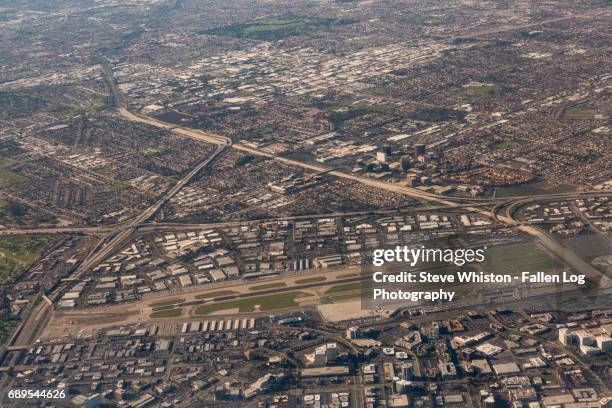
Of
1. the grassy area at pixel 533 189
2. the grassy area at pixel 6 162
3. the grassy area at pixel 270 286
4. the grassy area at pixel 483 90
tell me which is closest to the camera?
the grassy area at pixel 270 286

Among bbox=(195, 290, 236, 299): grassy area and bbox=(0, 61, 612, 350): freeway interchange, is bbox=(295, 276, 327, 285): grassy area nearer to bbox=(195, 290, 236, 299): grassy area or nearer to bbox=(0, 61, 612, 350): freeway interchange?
bbox=(195, 290, 236, 299): grassy area

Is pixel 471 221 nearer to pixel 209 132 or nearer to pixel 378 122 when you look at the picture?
pixel 378 122

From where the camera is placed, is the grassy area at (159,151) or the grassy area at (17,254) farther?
the grassy area at (159,151)

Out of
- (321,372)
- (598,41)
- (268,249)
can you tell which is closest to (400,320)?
(321,372)

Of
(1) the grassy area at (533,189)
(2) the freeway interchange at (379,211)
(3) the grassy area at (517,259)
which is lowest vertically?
(1) the grassy area at (533,189)

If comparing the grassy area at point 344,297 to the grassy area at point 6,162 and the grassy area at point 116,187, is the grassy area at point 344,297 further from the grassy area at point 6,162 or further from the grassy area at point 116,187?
the grassy area at point 6,162

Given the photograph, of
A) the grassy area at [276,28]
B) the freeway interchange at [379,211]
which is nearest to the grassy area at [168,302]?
the freeway interchange at [379,211]
